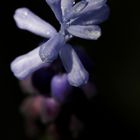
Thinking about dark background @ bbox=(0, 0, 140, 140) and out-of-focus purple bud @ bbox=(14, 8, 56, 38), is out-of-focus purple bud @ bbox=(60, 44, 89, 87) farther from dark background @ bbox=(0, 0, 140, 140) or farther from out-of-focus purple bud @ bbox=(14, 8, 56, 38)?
dark background @ bbox=(0, 0, 140, 140)

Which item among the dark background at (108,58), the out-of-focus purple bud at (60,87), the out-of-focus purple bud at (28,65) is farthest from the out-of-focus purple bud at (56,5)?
the dark background at (108,58)

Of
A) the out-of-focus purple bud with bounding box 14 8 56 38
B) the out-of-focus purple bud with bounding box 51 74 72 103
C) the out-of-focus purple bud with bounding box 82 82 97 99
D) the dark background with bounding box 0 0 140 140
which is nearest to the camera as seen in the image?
the out-of-focus purple bud with bounding box 14 8 56 38

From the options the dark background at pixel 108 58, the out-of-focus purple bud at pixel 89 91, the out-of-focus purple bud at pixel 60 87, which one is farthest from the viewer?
the dark background at pixel 108 58

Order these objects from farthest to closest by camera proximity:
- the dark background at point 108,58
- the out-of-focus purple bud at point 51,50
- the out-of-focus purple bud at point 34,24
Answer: the dark background at point 108,58
the out-of-focus purple bud at point 34,24
the out-of-focus purple bud at point 51,50

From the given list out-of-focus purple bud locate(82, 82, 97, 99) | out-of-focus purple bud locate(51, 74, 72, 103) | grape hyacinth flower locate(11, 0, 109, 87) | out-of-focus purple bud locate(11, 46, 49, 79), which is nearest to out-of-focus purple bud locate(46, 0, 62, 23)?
grape hyacinth flower locate(11, 0, 109, 87)

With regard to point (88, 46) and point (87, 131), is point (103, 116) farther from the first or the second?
point (88, 46)

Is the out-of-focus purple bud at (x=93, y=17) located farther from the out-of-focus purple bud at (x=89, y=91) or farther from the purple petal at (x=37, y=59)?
the out-of-focus purple bud at (x=89, y=91)

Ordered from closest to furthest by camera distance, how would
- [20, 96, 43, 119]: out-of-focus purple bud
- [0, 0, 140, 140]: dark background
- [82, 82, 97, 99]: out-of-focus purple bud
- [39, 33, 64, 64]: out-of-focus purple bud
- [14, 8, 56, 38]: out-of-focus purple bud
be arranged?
[39, 33, 64, 64]: out-of-focus purple bud
[14, 8, 56, 38]: out-of-focus purple bud
[82, 82, 97, 99]: out-of-focus purple bud
[20, 96, 43, 119]: out-of-focus purple bud
[0, 0, 140, 140]: dark background

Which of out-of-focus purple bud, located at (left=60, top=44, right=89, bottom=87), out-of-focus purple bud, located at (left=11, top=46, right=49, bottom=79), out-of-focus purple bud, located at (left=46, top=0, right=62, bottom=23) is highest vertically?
out-of-focus purple bud, located at (left=46, top=0, right=62, bottom=23)

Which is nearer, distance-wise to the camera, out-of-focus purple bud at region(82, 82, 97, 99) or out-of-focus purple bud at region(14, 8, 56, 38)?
out-of-focus purple bud at region(14, 8, 56, 38)
